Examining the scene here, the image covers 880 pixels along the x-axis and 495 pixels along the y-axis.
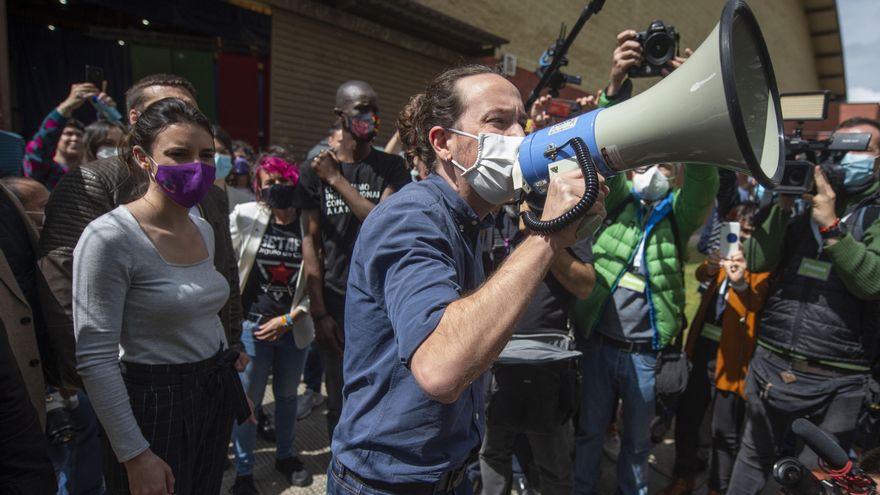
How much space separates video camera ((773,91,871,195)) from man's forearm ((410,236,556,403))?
1926 millimetres

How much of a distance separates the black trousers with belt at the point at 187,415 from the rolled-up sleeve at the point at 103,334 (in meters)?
0.12

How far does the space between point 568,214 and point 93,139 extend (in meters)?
4.23

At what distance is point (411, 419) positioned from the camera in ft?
4.08

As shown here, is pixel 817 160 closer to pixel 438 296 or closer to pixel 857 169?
pixel 857 169

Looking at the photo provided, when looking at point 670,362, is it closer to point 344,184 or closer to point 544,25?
point 344,184

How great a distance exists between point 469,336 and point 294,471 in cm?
272

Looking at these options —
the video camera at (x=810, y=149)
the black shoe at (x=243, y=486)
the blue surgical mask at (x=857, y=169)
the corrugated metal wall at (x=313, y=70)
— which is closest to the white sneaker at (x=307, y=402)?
the black shoe at (x=243, y=486)

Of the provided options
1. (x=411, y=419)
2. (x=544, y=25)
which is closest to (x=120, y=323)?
(x=411, y=419)

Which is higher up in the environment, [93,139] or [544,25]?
[544,25]

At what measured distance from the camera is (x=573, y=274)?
91.0 inches

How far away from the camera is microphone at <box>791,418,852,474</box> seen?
A: 169cm

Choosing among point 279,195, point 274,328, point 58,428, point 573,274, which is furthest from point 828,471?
point 279,195

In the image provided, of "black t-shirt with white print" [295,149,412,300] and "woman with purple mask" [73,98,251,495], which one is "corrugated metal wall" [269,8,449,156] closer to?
"black t-shirt with white print" [295,149,412,300]

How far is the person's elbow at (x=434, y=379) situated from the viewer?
95 centimetres
